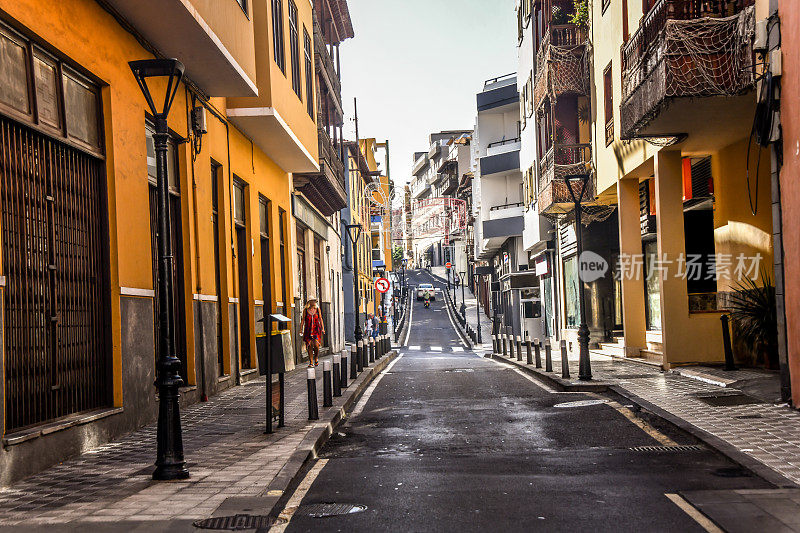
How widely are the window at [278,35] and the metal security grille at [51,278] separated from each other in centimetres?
925

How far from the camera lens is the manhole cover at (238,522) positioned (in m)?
6.00

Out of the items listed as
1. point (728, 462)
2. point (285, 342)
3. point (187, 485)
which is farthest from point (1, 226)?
point (728, 462)

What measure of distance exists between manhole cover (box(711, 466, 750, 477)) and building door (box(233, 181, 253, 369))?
501 inches

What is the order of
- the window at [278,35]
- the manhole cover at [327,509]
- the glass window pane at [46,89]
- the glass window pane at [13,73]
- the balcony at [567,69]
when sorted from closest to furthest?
the manhole cover at [327,509] < the glass window pane at [13,73] < the glass window pane at [46,89] < the window at [278,35] < the balcony at [567,69]

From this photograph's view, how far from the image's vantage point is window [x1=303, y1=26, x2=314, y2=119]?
24875 mm

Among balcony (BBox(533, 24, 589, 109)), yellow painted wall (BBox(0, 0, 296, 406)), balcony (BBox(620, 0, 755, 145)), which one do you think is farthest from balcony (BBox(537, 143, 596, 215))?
yellow painted wall (BBox(0, 0, 296, 406))

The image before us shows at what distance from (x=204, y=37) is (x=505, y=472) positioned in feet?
25.4

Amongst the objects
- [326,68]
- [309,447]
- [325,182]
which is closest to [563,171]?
[325,182]

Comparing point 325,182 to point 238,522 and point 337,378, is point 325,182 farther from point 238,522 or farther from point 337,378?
point 238,522

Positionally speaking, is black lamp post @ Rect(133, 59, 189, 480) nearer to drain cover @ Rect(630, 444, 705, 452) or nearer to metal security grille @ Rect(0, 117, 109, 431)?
metal security grille @ Rect(0, 117, 109, 431)

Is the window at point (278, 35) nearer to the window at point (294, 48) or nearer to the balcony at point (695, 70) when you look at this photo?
the window at point (294, 48)

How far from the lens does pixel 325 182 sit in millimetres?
29578

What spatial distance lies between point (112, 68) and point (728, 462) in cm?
812

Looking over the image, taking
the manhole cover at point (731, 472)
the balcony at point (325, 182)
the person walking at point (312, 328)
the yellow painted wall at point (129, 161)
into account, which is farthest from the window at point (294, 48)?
the manhole cover at point (731, 472)
